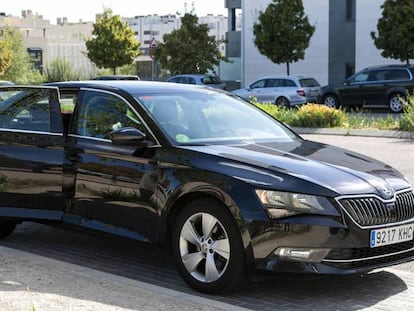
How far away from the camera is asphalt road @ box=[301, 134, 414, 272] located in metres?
12.8

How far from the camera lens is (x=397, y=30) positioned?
31.6m

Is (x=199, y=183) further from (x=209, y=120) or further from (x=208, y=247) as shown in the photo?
(x=209, y=120)

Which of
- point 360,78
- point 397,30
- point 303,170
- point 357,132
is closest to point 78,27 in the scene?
point 397,30

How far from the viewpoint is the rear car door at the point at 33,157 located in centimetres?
650

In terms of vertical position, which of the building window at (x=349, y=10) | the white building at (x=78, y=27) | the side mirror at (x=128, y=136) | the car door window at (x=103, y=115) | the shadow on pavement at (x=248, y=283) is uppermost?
the white building at (x=78, y=27)

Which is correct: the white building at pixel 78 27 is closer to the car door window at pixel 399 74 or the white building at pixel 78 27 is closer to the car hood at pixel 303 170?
the car door window at pixel 399 74

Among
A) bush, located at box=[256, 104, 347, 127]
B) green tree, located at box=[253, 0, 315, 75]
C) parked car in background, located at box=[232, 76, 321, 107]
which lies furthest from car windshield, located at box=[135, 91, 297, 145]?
green tree, located at box=[253, 0, 315, 75]

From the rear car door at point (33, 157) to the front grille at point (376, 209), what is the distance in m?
2.65

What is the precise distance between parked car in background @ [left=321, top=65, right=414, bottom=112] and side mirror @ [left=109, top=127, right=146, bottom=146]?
837 inches

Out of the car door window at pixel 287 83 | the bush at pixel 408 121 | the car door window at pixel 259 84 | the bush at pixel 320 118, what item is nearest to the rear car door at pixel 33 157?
the bush at pixel 408 121

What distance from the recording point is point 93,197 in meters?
6.16

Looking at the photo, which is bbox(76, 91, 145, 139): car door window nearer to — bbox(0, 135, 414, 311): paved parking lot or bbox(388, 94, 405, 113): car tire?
bbox(0, 135, 414, 311): paved parking lot

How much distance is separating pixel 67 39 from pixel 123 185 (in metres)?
152

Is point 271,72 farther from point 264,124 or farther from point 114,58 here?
point 264,124
